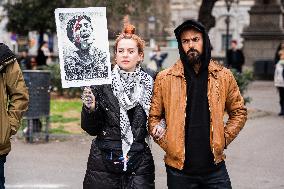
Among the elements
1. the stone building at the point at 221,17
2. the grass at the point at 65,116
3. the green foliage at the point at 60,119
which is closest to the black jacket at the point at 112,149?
the grass at the point at 65,116

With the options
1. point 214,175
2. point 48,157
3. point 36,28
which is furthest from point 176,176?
point 36,28

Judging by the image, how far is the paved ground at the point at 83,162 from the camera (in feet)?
29.3

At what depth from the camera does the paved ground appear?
352 inches

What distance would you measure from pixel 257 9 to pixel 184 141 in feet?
99.2

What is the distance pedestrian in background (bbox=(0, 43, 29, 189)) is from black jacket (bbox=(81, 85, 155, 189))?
82 cm

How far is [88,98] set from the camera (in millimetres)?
4867

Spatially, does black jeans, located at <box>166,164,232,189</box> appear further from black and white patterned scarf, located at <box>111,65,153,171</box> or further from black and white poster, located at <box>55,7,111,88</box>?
black and white poster, located at <box>55,7,111,88</box>

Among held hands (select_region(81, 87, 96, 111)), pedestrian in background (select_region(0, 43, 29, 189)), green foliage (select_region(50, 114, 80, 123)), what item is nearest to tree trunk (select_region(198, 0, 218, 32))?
green foliage (select_region(50, 114, 80, 123))

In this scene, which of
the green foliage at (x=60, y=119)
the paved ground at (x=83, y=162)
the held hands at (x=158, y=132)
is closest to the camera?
the held hands at (x=158, y=132)

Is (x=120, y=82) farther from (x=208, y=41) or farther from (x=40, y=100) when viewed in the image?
(x=40, y=100)

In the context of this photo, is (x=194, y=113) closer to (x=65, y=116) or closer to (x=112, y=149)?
(x=112, y=149)

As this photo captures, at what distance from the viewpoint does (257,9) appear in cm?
3425

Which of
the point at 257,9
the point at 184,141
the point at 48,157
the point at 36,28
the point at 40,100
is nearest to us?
the point at 184,141

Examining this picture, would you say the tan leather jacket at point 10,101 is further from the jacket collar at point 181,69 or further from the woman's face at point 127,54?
the jacket collar at point 181,69
